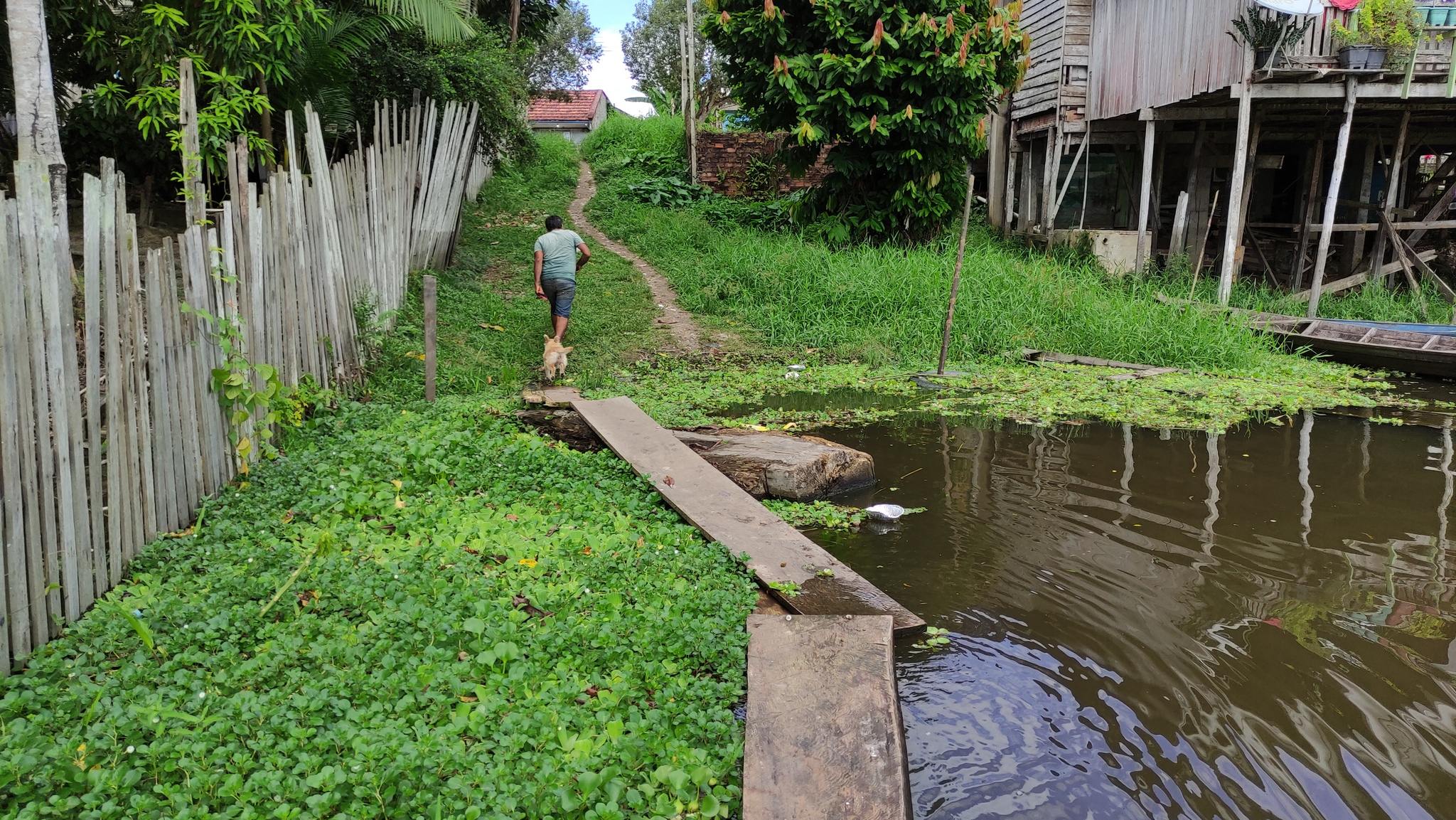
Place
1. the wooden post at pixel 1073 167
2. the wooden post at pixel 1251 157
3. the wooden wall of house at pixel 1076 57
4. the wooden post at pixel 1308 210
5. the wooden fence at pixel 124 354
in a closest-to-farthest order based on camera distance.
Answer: the wooden fence at pixel 124 354
the wooden post at pixel 1251 157
the wooden post at pixel 1308 210
the wooden post at pixel 1073 167
the wooden wall of house at pixel 1076 57

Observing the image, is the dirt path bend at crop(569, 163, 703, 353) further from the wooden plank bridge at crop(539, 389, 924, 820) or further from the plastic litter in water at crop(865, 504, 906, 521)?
the wooden plank bridge at crop(539, 389, 924, 820)

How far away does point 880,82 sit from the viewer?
1357cm

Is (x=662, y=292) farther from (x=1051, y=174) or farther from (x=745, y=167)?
(x=745, y=167)

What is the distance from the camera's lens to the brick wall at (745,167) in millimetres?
20438

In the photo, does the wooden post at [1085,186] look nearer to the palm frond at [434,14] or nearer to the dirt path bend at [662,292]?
the dirt path bend at [662,292]

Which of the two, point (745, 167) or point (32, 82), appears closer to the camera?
point (32, 82)

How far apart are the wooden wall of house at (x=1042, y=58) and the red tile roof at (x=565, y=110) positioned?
24561 millimetres

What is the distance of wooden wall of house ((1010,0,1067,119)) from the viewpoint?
1617 centimetres

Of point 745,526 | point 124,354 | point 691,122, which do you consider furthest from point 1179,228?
point 124,354

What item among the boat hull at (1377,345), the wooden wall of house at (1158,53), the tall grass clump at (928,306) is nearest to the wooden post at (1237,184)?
the wooden wall of house at (1158,53)

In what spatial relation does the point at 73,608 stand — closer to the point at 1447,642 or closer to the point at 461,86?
the point at 1447,642

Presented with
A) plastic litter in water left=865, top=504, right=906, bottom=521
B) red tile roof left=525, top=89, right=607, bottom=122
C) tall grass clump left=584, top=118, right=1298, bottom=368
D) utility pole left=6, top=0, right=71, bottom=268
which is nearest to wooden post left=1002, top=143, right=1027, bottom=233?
tall grass clump left=584, top=118, right=1298, bottom=368

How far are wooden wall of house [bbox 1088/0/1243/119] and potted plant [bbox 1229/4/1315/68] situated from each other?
0.38 meters

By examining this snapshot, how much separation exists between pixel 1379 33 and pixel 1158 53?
2.99 metres
